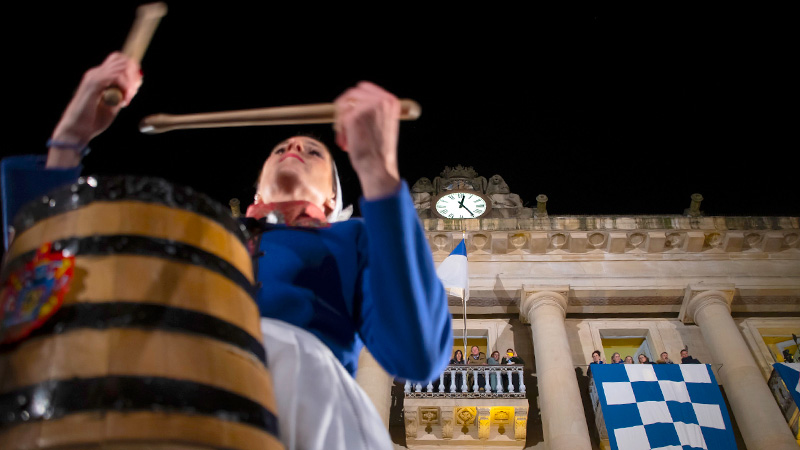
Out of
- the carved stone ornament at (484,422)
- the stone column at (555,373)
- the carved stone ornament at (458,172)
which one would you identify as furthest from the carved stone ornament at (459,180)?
the carved stone ornament at (484,422)

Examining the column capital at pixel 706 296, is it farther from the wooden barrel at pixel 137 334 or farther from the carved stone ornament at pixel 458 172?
the wooden barrel at pixel 137 334

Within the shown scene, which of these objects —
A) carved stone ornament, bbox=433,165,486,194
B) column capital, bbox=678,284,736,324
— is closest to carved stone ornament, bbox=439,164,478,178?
carved stone ornament, bbox=433,165,486,194

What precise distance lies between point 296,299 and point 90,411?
1.00m

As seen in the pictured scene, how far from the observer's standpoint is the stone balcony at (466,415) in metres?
14.2

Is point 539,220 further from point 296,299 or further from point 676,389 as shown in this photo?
point 296,299

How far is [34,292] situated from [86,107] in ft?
3.39

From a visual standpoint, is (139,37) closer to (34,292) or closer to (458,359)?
(34,292)

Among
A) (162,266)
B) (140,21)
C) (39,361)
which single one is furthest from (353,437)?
(140,21)

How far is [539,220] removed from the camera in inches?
720

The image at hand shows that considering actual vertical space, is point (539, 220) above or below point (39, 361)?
above

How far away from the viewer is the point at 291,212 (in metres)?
2.68

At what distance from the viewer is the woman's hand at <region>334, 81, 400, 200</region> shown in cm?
196

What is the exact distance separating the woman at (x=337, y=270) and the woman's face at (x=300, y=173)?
0.07 m

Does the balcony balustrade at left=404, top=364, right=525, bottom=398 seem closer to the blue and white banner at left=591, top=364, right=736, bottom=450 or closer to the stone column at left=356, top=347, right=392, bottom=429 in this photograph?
the stone column at left=356, top=347, right=392, bottom=429
